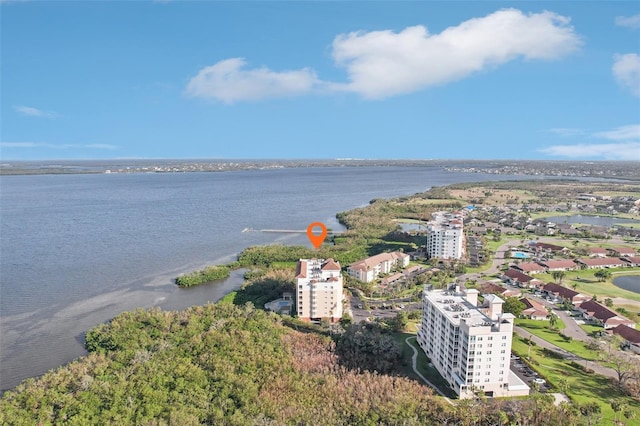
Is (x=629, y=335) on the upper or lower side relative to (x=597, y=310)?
lower

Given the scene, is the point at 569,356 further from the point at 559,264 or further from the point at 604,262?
the point at 604,262

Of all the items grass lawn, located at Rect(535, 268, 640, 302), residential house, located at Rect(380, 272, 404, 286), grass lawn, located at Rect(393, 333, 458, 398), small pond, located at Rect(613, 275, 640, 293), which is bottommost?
grass lawn, located at Rect(393, 333, 458, 398)

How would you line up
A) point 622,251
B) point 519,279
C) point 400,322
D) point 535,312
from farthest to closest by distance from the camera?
point 622,251
point 519,279
point 535,312
point 400,322

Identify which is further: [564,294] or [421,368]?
[564,294]

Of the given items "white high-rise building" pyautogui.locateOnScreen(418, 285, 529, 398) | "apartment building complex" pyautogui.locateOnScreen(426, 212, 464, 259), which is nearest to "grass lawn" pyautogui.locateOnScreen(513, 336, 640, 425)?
"white high-rise building" pyautogui.locateOnScreen(418, 285, 529, 398)

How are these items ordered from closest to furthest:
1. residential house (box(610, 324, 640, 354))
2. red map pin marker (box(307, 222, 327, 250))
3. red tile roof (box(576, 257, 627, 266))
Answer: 1. residential house (box(610, 324, 640, 354))
2. red tile roof (box(576, 257, 627, 266))
3. red map pin marker (box(307, 222, 327, 250))

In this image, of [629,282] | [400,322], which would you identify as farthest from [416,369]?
[629,282]

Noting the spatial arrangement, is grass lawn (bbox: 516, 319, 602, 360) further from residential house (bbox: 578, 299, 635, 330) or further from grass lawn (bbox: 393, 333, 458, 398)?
grass lawn (bbox: 393, 333, 458, 398)
